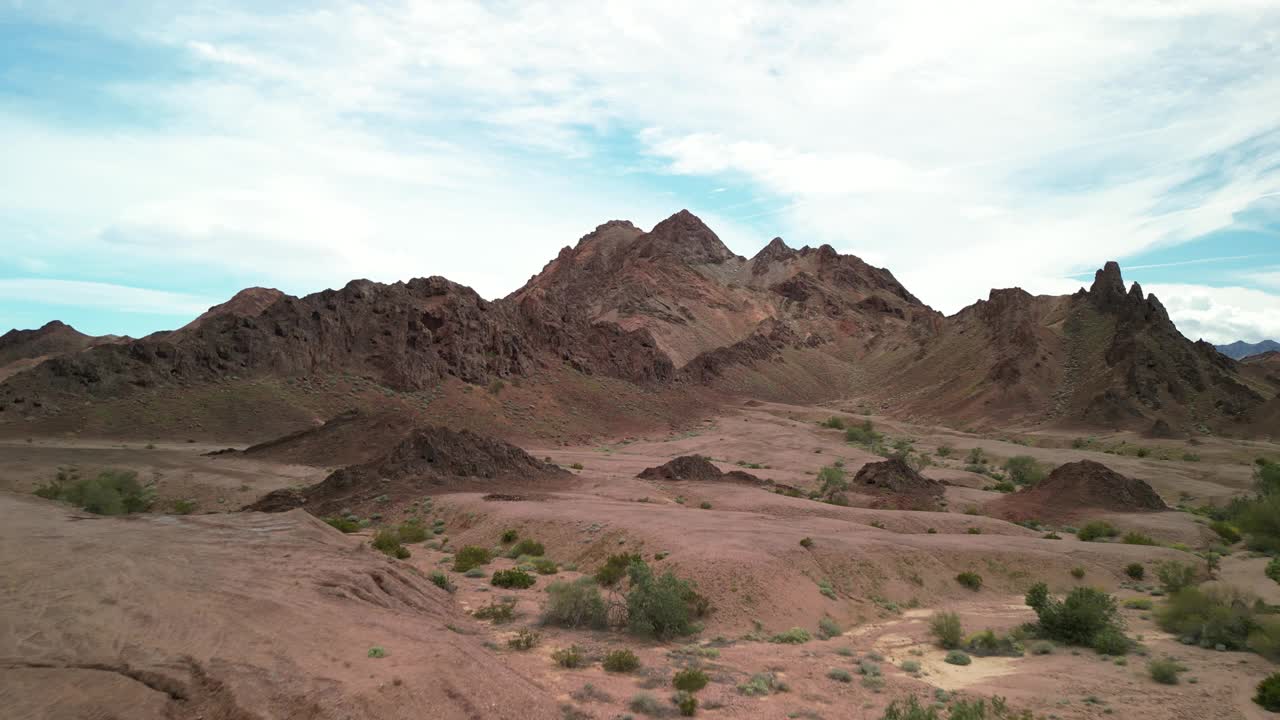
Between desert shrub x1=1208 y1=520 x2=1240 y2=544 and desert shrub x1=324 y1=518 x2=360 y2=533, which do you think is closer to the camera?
desert shrub x1=324 y1=518 x2=360 y2=533

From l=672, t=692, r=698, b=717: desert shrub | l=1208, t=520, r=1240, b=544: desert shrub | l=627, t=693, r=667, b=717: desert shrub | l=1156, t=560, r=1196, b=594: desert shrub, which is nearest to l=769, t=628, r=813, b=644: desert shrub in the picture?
l=672, t=692, r=698, b=717: desert shrub

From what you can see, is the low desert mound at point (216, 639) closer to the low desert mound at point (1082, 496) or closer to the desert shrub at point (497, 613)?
the desert shrub at point (497, 613)

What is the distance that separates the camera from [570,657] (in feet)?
36.3

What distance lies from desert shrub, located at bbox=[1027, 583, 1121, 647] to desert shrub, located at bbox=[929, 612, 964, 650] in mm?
1882

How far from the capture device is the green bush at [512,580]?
16438mm

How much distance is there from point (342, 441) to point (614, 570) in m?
27.6

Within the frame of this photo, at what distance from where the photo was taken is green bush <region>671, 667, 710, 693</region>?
33.7 ft

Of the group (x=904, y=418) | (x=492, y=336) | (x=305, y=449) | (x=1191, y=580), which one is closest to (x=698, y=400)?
(x=904, y=418)

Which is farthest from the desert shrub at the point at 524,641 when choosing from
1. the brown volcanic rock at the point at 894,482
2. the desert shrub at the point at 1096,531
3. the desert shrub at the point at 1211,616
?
the brown volcanic rock at the point at 894,482

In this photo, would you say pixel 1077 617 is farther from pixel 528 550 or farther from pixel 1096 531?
pixel 1096 531

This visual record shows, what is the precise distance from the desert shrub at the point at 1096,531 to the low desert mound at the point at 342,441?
3012 centimetres

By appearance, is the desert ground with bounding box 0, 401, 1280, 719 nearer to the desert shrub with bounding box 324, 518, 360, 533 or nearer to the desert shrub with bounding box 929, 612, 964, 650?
the desert shrub with bounding box 929, 612, 964, 650

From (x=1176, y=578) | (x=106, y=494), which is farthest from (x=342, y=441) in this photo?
(x=1176, y=578)

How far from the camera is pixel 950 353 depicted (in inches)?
3831
